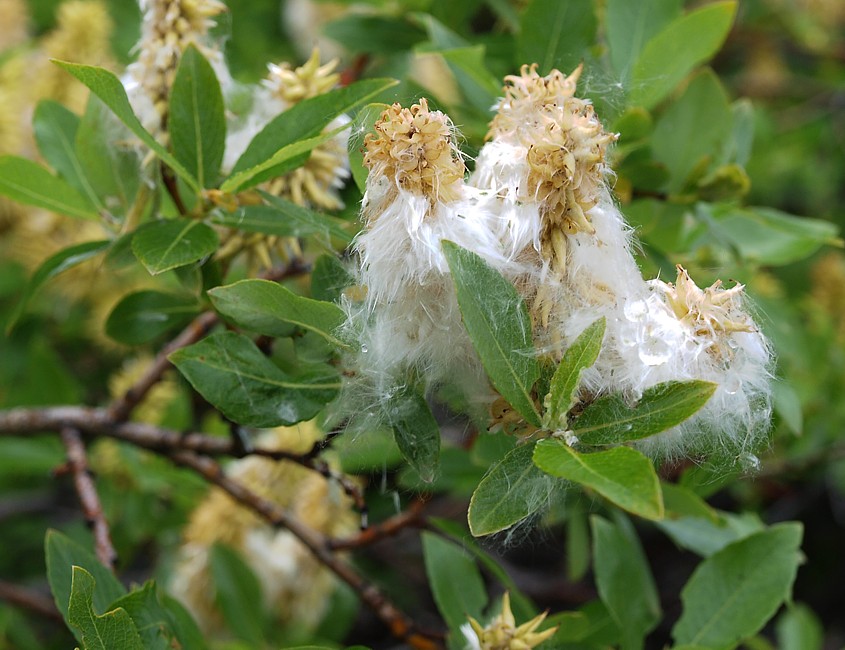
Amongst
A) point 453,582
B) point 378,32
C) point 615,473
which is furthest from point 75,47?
point 615,473

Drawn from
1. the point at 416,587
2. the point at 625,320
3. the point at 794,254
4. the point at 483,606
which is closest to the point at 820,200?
the point at 794,254

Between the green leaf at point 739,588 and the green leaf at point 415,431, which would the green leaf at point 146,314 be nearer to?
the green leaf at point 415,431

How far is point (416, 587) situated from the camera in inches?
94.3

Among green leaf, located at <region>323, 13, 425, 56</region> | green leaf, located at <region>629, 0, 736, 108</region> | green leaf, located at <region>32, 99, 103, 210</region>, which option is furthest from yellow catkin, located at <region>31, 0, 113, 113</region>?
green leaf, located at <region>629, 0, 736, 108</region>

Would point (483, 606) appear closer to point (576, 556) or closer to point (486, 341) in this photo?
point (576, 556)

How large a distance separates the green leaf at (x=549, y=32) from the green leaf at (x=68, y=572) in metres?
0.86

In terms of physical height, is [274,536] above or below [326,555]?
below

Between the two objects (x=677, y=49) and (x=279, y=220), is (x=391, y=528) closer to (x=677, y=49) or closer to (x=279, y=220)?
(x=279, y=220)

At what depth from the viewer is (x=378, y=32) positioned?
5.28ft

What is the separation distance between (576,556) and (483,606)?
414 millimetres

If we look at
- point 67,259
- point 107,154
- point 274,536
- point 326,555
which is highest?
point 107,154

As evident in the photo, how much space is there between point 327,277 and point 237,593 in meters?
→ 0.95

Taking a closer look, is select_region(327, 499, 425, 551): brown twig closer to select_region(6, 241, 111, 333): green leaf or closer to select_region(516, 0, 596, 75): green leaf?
select_region(6, 241, 111, 333): green leaf

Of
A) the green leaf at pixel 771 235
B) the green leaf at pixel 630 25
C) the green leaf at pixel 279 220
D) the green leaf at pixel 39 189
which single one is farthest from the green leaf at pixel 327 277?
the green leaf at pixel 771 235
